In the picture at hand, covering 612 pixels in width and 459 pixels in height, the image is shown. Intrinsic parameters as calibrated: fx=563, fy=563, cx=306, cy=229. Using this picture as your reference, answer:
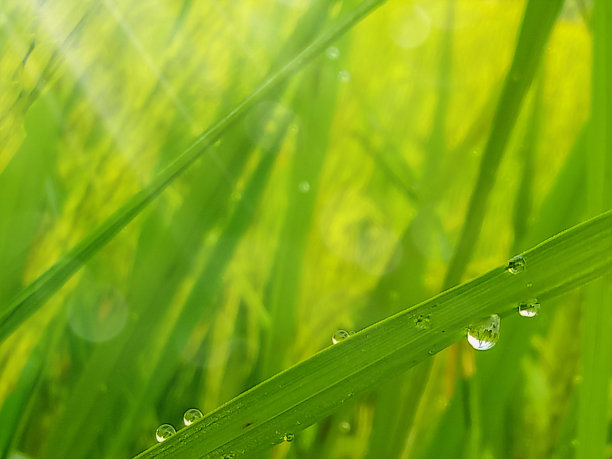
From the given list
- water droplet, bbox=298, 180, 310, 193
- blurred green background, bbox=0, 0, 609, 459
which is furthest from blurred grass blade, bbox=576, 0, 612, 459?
water droplet, bbox=298, 180, 310, 193

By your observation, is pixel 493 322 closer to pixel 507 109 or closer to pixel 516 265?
pixel 516 265

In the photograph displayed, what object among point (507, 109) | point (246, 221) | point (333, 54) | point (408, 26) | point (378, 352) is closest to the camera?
point (378, 352)

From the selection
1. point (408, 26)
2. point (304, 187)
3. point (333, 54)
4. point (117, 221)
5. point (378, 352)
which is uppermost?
point (408, 26)

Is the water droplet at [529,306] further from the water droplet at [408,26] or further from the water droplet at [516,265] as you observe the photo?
the water droplet at [408,26]

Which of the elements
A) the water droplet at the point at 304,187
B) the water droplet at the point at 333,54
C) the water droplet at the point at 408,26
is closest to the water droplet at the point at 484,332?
the water droplet at the point at 304,187

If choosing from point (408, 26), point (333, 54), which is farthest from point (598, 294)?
point (408, 26)

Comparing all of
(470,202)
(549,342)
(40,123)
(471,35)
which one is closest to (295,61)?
(470,202)

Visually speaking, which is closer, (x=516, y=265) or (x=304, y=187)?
(x=516, y=265)

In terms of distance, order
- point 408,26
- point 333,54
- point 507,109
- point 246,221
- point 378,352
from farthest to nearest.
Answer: point 408,26 → point 333,54 → point 246,221 → point 507,109 → point 378,352
